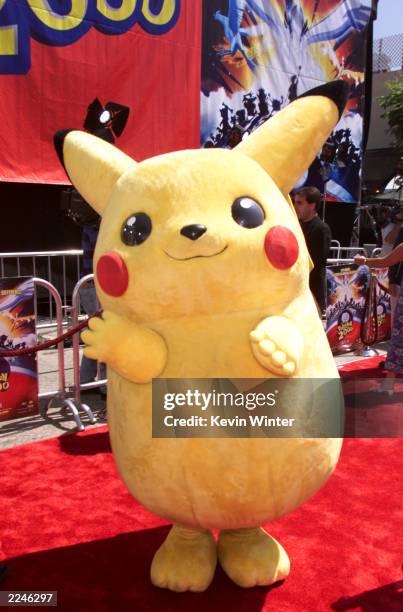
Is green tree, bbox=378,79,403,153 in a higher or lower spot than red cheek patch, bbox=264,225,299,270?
higher

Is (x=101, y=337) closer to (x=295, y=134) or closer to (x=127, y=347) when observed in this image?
(x=127, y=347)

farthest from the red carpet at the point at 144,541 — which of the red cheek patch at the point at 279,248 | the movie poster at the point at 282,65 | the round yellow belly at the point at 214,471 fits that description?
the movie poster at the point at 282,65

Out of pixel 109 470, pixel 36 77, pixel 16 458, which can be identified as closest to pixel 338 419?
pixel 109 470

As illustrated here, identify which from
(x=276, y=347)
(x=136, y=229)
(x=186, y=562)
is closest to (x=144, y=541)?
(x=186, y=562)

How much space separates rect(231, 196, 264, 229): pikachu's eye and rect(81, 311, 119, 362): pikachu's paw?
54cm

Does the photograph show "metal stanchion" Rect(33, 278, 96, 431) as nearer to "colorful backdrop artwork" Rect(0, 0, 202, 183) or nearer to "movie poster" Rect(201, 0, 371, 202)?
"colorful backdrop artwork" Rect(0, 0, 202, 183)

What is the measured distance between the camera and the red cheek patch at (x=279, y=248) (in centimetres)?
189

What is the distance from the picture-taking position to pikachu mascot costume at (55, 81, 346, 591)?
1879 mm

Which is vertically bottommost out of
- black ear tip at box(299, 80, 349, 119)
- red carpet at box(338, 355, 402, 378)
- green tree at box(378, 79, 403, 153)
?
red carpet at box(338, 355, 402, 378)

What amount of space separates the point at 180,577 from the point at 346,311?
425cm

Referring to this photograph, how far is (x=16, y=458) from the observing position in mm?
3695

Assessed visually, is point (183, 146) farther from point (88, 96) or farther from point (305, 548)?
point (305, 548)


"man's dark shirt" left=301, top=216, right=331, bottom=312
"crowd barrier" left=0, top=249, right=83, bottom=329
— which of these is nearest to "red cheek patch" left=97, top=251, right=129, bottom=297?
"man's dark shirt" left=301, top=216, right=331, bottom=312

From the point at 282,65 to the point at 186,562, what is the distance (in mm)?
9319
